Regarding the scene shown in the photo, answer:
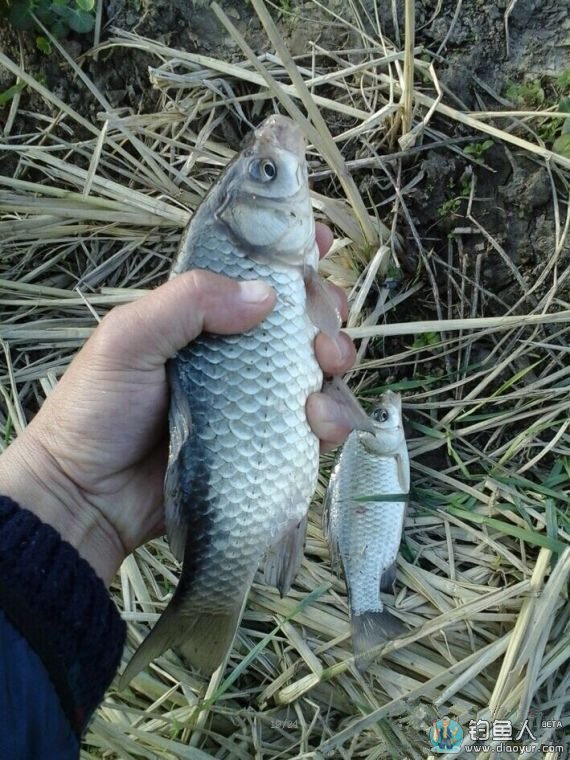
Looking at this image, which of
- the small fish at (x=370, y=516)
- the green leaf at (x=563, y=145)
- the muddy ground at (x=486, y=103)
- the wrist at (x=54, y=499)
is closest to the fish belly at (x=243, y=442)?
the wrist at (x=54, y=499)

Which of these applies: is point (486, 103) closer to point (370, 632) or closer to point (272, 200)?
point (272, 200)

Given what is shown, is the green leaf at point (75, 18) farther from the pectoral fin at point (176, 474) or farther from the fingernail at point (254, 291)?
the pectoral fin at point (176, 474)

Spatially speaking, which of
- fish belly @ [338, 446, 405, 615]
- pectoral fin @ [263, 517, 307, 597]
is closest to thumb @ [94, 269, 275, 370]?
pectoral fin @ [263, 517, 307, 597]

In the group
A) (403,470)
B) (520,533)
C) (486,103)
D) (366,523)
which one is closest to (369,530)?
(366,523)

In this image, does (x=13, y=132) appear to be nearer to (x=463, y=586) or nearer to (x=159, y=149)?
(x=159, y=149)

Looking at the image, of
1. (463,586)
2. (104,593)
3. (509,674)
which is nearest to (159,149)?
(104,593)

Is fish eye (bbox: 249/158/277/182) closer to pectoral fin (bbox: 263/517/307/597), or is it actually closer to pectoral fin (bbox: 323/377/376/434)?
pectoral fin (bbox: 323/377/376/434)
